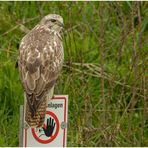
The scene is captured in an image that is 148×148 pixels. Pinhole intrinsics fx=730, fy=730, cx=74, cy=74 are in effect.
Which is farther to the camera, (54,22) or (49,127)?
(54,22)

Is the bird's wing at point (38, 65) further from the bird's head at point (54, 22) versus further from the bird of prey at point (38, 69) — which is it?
the bird's head at point (54, 22)

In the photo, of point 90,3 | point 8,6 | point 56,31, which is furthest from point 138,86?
point 8,6

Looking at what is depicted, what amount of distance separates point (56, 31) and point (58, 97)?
1.13m

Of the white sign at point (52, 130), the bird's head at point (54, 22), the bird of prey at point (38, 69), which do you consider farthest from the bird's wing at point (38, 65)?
the bird's head at point (54, 22)

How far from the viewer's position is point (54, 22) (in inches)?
217

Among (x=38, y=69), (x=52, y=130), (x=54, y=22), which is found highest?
(x=54, y=22)

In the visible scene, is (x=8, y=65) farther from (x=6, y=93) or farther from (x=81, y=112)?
(x=81, y=112)

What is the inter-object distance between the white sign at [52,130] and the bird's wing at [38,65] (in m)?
0.12

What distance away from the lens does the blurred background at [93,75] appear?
5.38 metres

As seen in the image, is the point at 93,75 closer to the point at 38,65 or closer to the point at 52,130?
the point at 38,65

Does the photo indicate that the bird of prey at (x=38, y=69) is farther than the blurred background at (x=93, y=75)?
No

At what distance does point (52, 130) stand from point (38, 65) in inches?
22.8

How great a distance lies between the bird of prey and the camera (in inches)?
171

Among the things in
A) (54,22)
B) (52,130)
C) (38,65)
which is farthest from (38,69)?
(54,22)
